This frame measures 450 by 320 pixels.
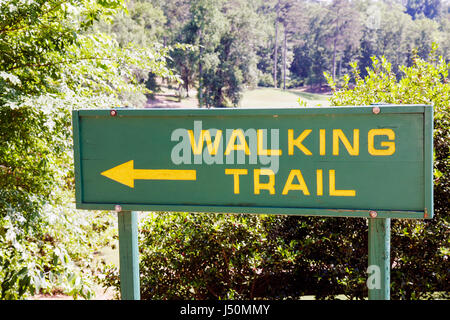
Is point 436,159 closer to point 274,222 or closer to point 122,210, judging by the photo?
point 274,222

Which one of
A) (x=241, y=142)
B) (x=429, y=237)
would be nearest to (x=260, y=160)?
(x=241, y=142)

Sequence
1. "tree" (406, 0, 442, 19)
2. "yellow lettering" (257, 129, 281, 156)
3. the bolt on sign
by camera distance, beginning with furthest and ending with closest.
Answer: "tree" (406, 0, 442, 19), "yellow lettering" (257, 129, 281, 156), the bolt on sign

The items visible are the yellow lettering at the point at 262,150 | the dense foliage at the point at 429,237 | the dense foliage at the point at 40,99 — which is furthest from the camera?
the dense foliage at the point at 429,237

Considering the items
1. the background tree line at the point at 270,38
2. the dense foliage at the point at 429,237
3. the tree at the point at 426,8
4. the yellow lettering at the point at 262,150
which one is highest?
the tree at the point at 426,8

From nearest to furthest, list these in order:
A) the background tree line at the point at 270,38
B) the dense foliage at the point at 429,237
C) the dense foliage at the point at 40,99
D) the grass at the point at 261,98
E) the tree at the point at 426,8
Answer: the dense foliage at the point at 40,99
the dense foliage at the point at 429,237
the background tree line at the point at 270,38
the grass at the point at 261,98
the tree at the point at 426,8

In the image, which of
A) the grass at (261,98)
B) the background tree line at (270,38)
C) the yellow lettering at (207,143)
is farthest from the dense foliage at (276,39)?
the yellow lettering at (207,143)

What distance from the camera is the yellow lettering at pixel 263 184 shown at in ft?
6.89

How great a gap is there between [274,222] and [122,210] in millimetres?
2593

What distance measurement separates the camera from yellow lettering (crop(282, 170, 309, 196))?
6.79 ft

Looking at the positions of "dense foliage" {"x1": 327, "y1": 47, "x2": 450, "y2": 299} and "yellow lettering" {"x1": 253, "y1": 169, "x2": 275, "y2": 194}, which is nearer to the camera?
"yellow lettering" {"x1": 253, "y1": 169, "x2": 275, "y2": 194}

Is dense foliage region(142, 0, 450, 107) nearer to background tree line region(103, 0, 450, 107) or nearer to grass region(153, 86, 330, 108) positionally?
background tree line region(103, 0, 450, 107)

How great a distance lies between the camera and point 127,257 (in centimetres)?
228

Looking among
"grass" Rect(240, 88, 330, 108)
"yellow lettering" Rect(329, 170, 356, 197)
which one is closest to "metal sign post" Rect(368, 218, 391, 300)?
"yellow lettering" Rect(329, 170, 356, 197)

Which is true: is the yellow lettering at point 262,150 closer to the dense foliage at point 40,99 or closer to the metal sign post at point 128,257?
the metal sign post at point 128,257
